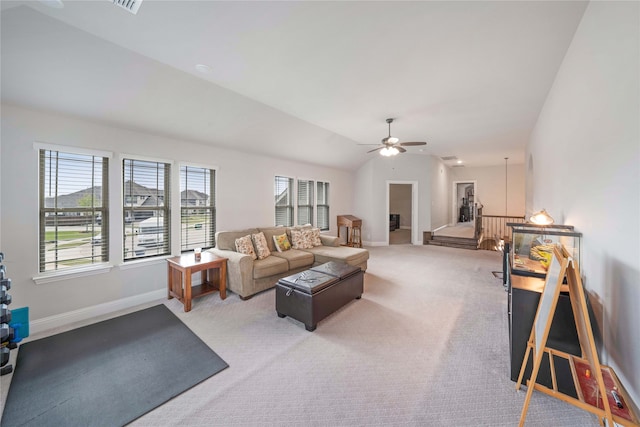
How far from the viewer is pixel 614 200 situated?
1577mm

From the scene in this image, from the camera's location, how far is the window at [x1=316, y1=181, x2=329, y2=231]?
23.7 ft

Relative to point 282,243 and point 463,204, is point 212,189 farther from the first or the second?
point 463,204

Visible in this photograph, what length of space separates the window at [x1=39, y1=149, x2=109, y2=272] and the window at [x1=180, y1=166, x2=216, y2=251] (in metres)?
1.02

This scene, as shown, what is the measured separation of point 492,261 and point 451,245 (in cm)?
181

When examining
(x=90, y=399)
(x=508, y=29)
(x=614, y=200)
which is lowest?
(x=90, y=399)

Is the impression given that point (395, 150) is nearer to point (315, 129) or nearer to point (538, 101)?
point (315, 129)

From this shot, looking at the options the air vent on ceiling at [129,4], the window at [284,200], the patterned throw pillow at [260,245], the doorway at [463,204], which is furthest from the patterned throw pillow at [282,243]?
the doorway at [463,204]

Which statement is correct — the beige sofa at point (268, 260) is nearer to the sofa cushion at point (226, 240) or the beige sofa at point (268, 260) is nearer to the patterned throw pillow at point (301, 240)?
the sofa cushion at point (226, 240)

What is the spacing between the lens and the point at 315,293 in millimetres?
2785

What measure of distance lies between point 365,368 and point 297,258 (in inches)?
92.2

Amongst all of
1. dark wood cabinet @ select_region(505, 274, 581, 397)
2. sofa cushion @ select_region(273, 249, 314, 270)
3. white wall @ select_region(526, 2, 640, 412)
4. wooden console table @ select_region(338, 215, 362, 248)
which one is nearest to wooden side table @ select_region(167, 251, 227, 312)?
sofa cushion @ select_region(273, 249, 314, 270)

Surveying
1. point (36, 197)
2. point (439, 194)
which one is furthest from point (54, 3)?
point (439, 194)

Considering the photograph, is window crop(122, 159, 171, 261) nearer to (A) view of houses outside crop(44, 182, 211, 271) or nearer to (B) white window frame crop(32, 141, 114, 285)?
(A) view of houses outside crop(44, 182, 211, 271)

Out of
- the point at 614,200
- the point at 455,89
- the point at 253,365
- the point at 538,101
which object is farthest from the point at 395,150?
the point at 253,365
